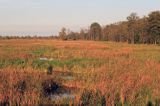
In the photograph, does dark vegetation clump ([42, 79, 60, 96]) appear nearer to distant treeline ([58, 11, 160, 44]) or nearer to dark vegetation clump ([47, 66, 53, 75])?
dark vegetation clump ([47, 66, 53, 75])

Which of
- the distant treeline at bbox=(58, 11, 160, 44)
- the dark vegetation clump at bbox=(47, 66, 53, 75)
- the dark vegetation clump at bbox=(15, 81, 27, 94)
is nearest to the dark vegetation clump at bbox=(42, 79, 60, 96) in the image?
the dark vegetation clump at bbox=(15, 81, 27, 94)

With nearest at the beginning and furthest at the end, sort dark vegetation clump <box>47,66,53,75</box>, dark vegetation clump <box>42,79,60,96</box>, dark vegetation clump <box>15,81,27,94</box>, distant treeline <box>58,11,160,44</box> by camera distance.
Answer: dark vegetation clump <box>15,81,27,94</box>, dark vegetation clump <box>42,79,60,96</box>, dark vegetation clump <box>47,66,53,75</box>, distant treeline <box>58,11,160,44</box>

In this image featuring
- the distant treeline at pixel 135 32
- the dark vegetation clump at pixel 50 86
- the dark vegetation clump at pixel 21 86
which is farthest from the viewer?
the distant treeline at pixel 135 32

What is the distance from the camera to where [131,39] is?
3893 inches

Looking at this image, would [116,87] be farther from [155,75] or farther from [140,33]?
[140,33]

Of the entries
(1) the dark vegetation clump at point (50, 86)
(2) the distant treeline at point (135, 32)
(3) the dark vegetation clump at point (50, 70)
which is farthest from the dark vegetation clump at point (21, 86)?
(2) the distant treeline at point (135, 32)

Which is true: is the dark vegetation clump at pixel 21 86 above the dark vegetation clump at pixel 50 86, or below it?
above

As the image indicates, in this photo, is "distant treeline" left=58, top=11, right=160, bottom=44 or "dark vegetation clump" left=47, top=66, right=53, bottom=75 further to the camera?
"distant treeline" left=58, top=11, right=160, bottom=44

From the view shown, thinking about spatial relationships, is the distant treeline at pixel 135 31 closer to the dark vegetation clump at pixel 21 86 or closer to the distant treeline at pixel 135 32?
the distant treeline at pixel 135 32

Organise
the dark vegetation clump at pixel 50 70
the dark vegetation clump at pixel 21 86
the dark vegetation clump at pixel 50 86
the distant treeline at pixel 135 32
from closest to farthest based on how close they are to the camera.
Result: the dark vegetation clump at pixel 21 86
the dark vegetation clump at pixel 50 86
the dark vegetation clump at pixel 50 70
the distant treeline at pixel 135 32

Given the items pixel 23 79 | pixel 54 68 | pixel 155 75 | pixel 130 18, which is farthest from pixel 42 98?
pixel 130 18

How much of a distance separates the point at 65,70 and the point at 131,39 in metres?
81.1

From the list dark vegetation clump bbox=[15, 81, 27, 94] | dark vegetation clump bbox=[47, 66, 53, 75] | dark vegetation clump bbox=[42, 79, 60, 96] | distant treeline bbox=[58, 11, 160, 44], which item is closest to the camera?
dark vegetation clump bbox=[15, 81, 27, 94]

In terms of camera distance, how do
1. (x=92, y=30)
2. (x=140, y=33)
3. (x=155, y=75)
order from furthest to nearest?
(x=92, y=30)
(x=140, y=33)
(x=155, y=75)
